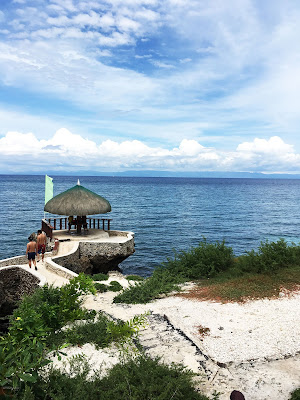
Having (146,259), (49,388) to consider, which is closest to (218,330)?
(49,388)

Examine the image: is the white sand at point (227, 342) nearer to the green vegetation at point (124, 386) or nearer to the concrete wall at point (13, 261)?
the green vegetation at point (124, 386)

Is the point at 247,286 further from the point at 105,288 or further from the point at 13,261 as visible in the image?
the point at 13,261

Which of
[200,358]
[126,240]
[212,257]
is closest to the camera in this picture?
[200,358]

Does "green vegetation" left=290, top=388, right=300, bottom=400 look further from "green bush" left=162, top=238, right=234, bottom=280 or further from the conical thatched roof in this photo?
the conical thatched roof

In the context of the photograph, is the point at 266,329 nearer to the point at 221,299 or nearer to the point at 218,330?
the point at 218,330

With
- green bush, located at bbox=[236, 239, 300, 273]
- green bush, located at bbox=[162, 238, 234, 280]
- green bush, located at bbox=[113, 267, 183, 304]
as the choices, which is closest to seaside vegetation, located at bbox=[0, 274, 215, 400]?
green bush, located at bbox=[113, 267, 183, 304]

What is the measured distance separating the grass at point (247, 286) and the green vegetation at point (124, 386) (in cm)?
571

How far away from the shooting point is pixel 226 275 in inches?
576

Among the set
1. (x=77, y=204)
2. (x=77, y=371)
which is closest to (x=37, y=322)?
(x=77, y=371)

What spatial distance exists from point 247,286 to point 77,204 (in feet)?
46.0

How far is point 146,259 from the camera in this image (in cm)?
2823

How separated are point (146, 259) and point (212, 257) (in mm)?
13518

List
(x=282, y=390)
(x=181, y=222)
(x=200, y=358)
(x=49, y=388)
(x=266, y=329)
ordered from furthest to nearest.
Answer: (x=181, y=222), (x=266, y=329), (x=200, y=358), (x=282, y=390), (x=49, y=388)

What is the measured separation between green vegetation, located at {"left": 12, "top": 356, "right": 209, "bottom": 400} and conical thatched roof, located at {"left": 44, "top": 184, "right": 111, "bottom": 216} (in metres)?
16.7
